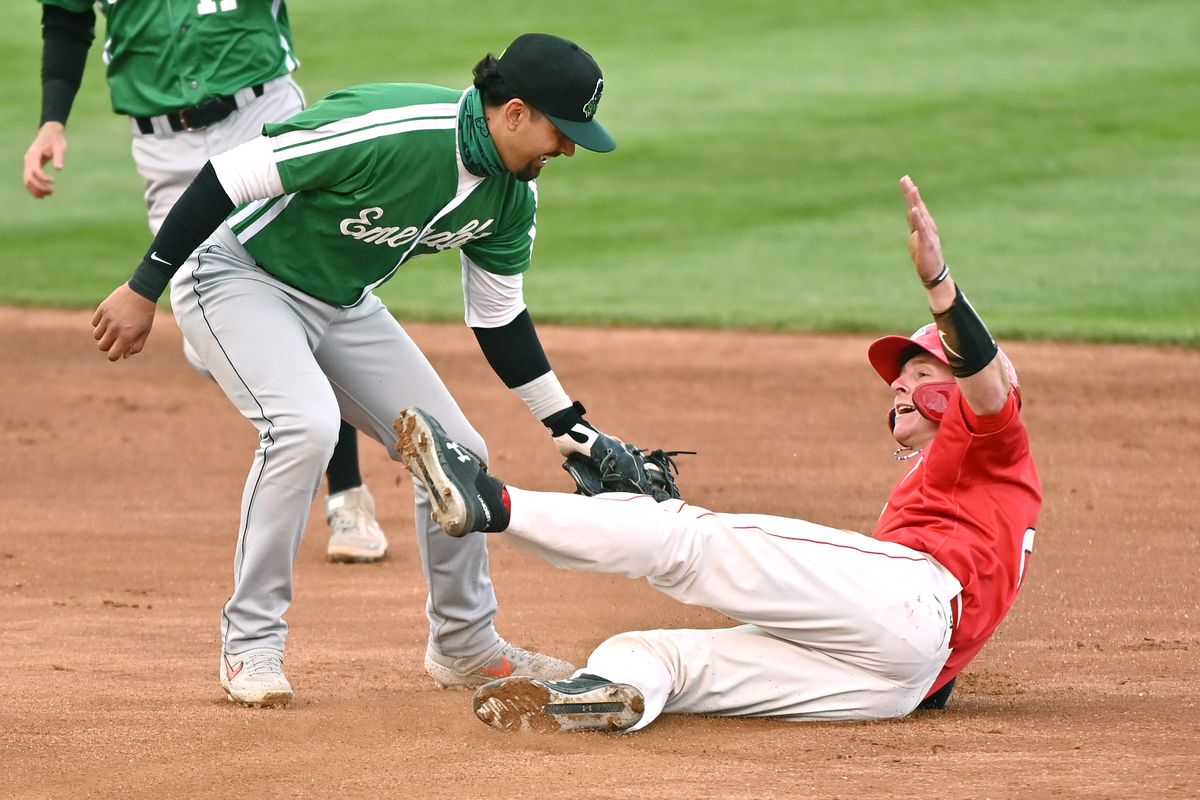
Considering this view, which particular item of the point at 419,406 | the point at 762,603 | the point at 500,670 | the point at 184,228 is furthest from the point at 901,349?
the point at 184,228

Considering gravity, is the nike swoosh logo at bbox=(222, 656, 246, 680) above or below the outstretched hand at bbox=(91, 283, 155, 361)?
below

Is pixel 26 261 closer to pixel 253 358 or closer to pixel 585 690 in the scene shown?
pixel 253 358

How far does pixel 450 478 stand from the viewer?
11.1 ft

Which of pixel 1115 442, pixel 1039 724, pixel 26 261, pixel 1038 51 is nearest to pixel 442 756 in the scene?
pixel 1039 724

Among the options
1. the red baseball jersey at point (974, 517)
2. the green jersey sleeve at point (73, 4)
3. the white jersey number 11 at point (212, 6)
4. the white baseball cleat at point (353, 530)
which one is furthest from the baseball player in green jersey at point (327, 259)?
the green jersey sleeve at point (73, 4)

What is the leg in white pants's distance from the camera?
3430mm

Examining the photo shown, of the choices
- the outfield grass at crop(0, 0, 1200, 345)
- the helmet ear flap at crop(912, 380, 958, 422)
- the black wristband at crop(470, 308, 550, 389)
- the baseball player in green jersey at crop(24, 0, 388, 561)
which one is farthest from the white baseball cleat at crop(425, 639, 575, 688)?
the outfield grass at crop(0, 0, 1200, 345)

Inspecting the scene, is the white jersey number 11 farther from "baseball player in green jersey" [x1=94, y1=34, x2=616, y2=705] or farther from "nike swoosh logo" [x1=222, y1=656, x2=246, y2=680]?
"nike swoosh logo" [x1=222, y1=656, x2=246, y2=680]

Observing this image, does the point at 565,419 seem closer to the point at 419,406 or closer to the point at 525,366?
the point at 525,366

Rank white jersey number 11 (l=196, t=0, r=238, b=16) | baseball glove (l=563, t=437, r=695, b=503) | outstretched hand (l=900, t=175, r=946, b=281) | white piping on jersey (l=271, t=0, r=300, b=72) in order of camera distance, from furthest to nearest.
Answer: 1. white piping on jersey (l=271, t=0, r=300, b=72)
2. white jersey number 11 (l=196, t=0, r=238, b=16)
3. baseball glove (l=563, t=437, r=695, b=503)
4. outstretched hand (l=900, t=175, r=946, b=281)

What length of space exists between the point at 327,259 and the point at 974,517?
1722 mm

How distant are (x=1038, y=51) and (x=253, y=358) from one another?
589 inches

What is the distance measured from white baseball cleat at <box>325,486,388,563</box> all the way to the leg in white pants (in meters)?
2.35

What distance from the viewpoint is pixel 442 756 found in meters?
3.35
